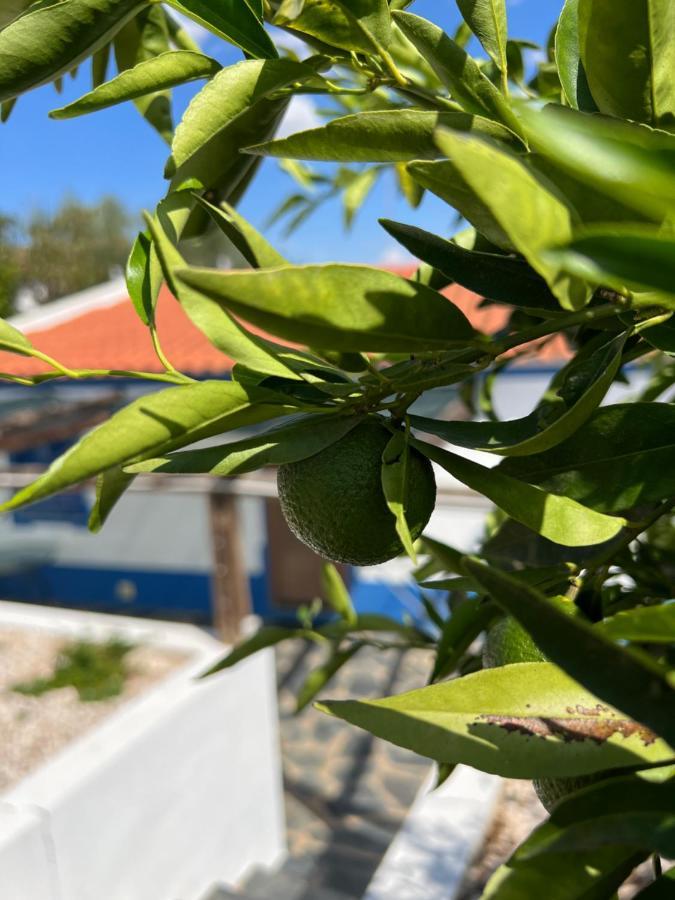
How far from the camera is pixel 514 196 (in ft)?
0.65

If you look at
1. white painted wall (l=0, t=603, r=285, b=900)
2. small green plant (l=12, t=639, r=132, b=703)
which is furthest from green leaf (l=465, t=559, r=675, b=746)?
small green plant (l=12, t=639, r=132, b=703)

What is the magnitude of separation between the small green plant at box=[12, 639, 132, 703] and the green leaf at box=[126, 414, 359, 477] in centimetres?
342

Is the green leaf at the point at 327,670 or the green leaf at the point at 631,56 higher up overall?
the green leaf at the point at 631,56

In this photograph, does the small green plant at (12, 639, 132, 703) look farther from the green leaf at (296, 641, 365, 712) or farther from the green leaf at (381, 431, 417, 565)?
the green leaf at (381, 431, 417, 565)

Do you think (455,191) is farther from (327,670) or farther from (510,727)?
(327,670)

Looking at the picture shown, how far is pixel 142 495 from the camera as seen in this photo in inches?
272

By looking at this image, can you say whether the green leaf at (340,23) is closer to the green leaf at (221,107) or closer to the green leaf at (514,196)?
the green leaf at (221,107)

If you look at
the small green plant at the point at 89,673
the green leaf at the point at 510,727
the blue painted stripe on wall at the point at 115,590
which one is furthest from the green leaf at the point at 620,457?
the blue painted stripe on wall at the point at 115,590

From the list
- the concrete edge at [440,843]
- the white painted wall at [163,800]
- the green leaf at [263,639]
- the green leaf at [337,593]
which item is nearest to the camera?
the green leaf at [263,639]

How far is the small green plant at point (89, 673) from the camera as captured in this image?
3.49m

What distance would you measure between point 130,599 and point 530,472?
20.5 ft

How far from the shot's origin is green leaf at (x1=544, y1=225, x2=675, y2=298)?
198 mm

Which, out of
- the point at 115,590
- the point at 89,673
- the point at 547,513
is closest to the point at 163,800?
the point at 89,673

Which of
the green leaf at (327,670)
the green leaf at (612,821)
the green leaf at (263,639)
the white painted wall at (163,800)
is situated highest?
the green leaf at (612,821)
